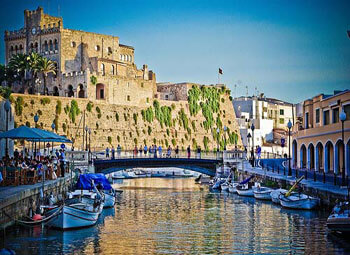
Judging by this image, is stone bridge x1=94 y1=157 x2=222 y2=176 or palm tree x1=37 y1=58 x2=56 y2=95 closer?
stone bridge x1=94 y1=157 x2=222 y2=176

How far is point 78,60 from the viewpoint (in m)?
82.2

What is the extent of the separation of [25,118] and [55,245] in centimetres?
4568

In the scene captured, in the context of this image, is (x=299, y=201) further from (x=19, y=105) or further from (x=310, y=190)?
(x=19, y=105)

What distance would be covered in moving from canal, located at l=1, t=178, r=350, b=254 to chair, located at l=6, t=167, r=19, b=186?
360 centimetres

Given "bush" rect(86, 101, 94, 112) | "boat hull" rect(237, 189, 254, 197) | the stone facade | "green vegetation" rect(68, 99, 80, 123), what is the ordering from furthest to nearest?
1. "bush" rect(86, 101, 94, 112)
2. "green vegetation" rect(68, 99, 80, 123)
3. "boat hull" rect(237, 189, 254, 197)
4. the stone facade

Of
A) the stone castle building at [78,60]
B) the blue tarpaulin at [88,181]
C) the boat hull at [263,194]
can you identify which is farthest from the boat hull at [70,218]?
the stone castle building at [78,60]

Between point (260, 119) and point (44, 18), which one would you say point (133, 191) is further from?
A: point (260, 119)

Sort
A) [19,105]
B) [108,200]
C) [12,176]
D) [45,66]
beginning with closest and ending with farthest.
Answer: [12,176]
[108,200]
[19,105]
[45,66]

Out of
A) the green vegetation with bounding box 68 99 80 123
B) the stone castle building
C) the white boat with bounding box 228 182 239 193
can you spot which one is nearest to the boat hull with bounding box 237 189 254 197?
the white boat with bounding box 228 182 239 193

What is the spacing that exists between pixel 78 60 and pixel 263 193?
48.3 m

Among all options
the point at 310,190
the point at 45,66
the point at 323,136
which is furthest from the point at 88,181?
the point at 45,66

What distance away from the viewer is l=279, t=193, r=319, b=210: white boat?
3179cm

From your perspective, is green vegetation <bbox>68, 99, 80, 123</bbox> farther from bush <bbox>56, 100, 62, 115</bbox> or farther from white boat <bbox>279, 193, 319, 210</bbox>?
white boat <bbox>279, 193, 319, 210</bbox>

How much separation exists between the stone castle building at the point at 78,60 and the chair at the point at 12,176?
47384mm
